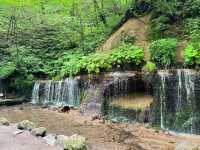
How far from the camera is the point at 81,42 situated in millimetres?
27938

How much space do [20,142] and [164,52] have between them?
8.29 meters

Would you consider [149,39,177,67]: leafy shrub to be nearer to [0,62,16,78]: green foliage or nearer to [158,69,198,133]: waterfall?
[158,69,198,133]: waterfall

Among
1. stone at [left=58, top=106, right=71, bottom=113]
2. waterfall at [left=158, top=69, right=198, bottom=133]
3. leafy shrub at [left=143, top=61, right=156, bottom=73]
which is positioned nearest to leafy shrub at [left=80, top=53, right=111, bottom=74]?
stone at [left=58, top=106, right=71, bottom=113]

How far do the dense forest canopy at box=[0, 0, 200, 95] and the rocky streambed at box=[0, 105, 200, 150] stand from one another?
123 inches

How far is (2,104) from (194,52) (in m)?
11.8

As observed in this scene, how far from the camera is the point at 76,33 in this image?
2933 centimetres

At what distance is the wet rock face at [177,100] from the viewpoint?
45.4ft

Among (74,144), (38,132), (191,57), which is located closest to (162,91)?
(191,57)

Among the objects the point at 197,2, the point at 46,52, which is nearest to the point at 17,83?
the point at 46,52

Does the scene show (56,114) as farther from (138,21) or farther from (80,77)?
(138,21)

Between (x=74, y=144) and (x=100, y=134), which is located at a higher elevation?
(x=74, y=144)

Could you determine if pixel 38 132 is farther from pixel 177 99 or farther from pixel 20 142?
pixel 177 99

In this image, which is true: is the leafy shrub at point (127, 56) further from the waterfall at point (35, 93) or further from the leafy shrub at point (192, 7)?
the waterfall at point (35, 93)

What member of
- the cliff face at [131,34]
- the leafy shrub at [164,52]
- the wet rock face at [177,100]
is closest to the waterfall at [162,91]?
the wet rock face at [177,100]
